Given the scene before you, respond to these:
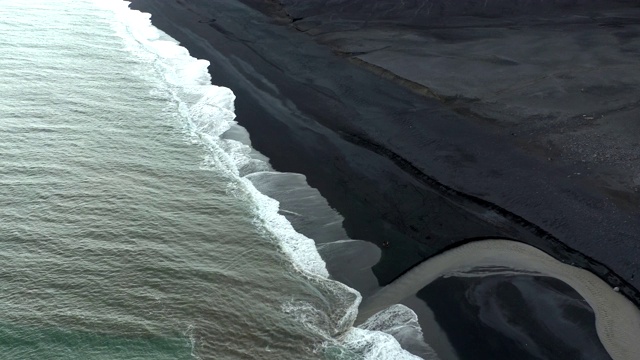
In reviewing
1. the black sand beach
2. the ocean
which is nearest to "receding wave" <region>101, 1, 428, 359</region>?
the ocean

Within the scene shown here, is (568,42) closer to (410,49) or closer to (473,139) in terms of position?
(410,49)

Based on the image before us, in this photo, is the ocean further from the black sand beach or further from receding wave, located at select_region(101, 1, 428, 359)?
the black sand beach

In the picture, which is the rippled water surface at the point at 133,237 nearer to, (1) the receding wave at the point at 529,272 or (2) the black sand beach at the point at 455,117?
(1) the receding wave at the point at 529,272

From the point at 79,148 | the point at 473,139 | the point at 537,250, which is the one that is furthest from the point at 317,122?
the point at 537,250

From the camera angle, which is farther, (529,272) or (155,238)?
(155,238)

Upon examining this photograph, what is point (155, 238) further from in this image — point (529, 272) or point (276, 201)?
point (529, 272)

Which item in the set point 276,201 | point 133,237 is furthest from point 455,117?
point 133,237
